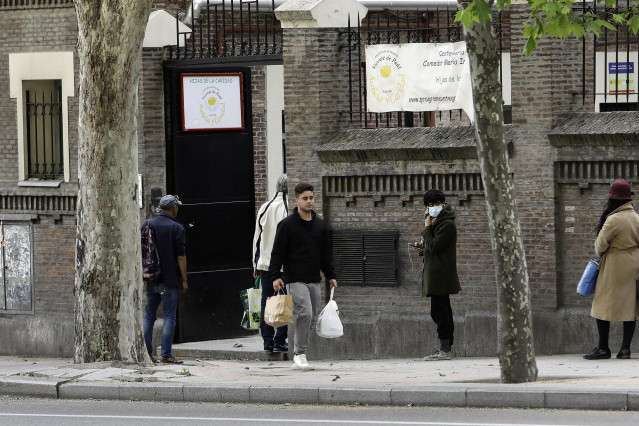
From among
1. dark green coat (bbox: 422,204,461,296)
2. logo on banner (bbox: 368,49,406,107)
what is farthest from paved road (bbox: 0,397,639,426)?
logo on banner (bbox: 368,49,406,107)

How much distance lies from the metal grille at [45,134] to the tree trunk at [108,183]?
13.9 ft

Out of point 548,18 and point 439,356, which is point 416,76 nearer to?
point 439,356

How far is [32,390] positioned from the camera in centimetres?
1285

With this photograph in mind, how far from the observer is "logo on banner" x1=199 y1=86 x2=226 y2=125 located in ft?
54.5

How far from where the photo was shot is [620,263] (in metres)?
13.0

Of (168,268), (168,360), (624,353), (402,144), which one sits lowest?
(168,360)

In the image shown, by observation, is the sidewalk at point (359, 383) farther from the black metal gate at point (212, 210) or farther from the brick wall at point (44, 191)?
the brick wall at point (44, 191)

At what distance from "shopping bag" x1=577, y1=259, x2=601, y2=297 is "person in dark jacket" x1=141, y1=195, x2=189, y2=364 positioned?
432cm

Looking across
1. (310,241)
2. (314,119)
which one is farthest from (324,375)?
(314,119)

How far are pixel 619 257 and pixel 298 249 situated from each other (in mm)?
3163

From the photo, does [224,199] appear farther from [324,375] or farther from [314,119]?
[324,375]

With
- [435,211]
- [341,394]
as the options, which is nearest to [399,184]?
[435,211]

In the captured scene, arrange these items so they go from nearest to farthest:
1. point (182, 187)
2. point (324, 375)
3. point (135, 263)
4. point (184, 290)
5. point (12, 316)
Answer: point (324, 375) → point (135, 263) → point (184, 290) → point (182, 187) → point (12, 316)

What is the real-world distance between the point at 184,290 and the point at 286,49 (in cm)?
302
